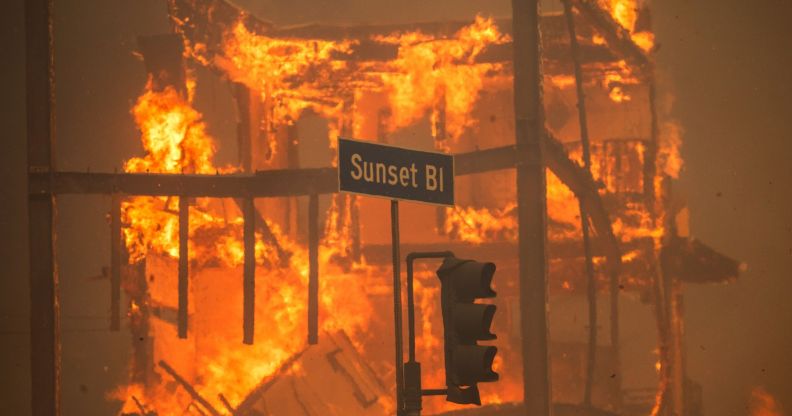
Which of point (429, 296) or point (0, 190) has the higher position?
point (0, 190)

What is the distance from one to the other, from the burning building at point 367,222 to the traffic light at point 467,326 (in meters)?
11.1

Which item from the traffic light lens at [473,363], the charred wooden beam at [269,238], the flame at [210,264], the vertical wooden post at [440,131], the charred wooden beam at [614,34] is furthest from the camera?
the vertical wooden post at [440,131]

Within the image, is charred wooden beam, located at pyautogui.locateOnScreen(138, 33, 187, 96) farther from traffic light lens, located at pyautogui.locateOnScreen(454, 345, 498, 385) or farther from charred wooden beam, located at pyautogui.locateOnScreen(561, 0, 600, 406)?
traffic light lens, located at pyautogui.locateOnScreen(454, 345, 498, 385)

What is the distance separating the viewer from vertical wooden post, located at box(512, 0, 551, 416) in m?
10.1

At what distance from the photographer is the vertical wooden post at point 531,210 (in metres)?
10.1

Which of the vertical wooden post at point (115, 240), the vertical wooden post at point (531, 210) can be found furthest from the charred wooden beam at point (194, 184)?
the vertical wooden post at point (531, 210)

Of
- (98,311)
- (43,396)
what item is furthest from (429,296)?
(43,396)

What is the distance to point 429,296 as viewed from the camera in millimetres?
17953

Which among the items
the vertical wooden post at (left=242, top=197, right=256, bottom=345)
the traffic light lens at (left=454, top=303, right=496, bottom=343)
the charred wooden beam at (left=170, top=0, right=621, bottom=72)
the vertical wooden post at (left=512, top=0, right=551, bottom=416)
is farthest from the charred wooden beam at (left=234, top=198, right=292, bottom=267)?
the traffic light lens at (left=454, top=303, right=496, bottom=343)

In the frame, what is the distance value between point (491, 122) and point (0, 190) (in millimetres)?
10693

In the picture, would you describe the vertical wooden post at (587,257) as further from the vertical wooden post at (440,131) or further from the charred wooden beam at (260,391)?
the charred wooden beam at (260,391)

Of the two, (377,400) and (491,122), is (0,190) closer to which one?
(377,400)

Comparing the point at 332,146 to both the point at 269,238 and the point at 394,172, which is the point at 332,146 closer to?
the point at 269,238

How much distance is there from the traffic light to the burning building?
1106cm
